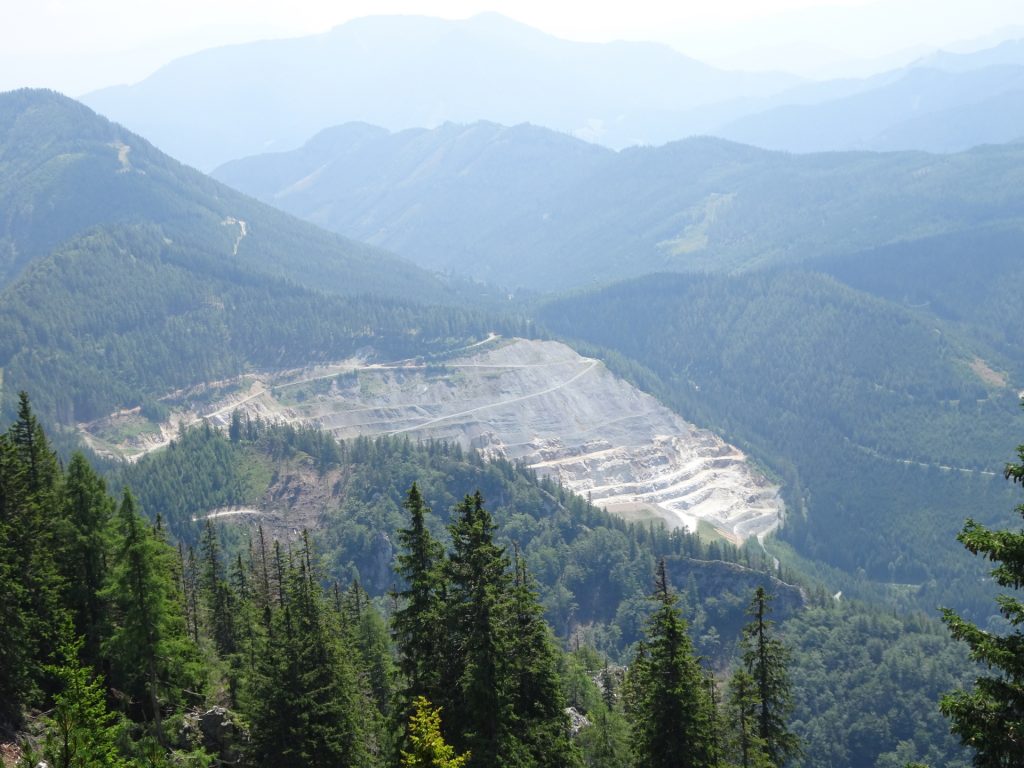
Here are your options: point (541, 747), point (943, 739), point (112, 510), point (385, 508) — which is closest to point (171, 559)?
point (112, 510)

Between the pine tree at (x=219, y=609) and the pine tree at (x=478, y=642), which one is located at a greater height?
Result: the pine tree at (x=478, y=642)

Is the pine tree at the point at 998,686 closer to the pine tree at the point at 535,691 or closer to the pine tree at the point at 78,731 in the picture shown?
the pine tree at the point at 535,691

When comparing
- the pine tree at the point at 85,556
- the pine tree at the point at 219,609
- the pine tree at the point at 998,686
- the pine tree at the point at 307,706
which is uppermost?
the pine tree at the point at 998,686

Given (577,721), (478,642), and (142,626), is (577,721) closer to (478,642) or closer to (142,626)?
(142,626)

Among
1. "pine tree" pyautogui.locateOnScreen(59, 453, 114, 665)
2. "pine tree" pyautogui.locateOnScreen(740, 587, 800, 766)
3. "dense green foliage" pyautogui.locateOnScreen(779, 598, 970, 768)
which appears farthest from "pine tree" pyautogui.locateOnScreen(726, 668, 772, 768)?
"dense green foliage" pyautogui.locateOnScreen(779, 598, 970, 768)

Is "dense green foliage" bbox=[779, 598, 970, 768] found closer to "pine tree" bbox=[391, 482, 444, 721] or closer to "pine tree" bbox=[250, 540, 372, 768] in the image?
"pine tree" bbox=[250, 540, 372, 768]

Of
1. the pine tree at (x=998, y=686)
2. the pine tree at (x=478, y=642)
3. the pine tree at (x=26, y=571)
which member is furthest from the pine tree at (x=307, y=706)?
the pine tree at (x=998, y=686)

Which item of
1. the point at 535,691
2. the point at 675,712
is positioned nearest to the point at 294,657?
the point at 535,691

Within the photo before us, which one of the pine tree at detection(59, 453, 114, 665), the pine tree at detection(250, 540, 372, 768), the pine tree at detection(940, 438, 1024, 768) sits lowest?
the pine tree at detection(250, 540, 372, 768)

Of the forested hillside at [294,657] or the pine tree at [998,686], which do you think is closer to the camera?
the pine tree at [998,686]
